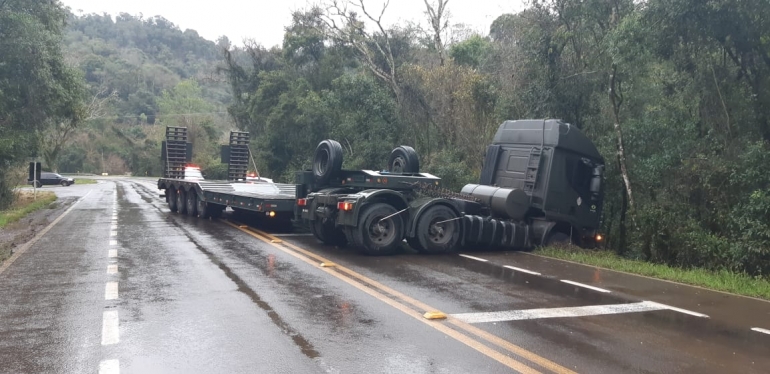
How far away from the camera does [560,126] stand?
46.5 ft

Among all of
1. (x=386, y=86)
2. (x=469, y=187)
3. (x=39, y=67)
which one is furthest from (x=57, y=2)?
(x=469, y=187)

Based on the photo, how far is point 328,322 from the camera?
7285mm

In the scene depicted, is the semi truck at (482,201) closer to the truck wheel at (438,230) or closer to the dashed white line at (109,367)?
the truck wheel at (438,230)

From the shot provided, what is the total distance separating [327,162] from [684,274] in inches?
302

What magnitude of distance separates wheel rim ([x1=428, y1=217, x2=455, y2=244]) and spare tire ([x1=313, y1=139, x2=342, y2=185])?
268 cm

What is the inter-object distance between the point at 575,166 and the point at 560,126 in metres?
0.97

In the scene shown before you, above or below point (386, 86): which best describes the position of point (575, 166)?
below

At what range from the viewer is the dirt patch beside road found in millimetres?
13939

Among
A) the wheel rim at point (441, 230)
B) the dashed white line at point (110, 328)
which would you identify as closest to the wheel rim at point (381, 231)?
the wheel rim at point (441, 230)

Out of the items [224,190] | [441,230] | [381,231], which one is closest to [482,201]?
[441,230]

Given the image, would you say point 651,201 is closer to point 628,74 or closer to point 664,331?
point 628,74

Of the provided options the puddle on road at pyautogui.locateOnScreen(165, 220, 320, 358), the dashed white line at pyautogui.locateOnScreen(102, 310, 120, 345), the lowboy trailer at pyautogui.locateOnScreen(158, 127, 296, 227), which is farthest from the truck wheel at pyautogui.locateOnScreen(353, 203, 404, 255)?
the dashed white line at pyautogui.locateOnScreen(102, 310, 120, 345)

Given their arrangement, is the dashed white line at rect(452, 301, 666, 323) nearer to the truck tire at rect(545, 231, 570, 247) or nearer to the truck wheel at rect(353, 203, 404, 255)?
the truck wheel at rect(353, 203, 404, 255)

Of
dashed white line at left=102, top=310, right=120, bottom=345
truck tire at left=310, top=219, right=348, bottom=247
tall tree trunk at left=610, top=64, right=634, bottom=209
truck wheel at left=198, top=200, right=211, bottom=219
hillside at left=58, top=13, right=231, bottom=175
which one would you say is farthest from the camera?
hillside at left=58, top=13, right=231, bottom=175
